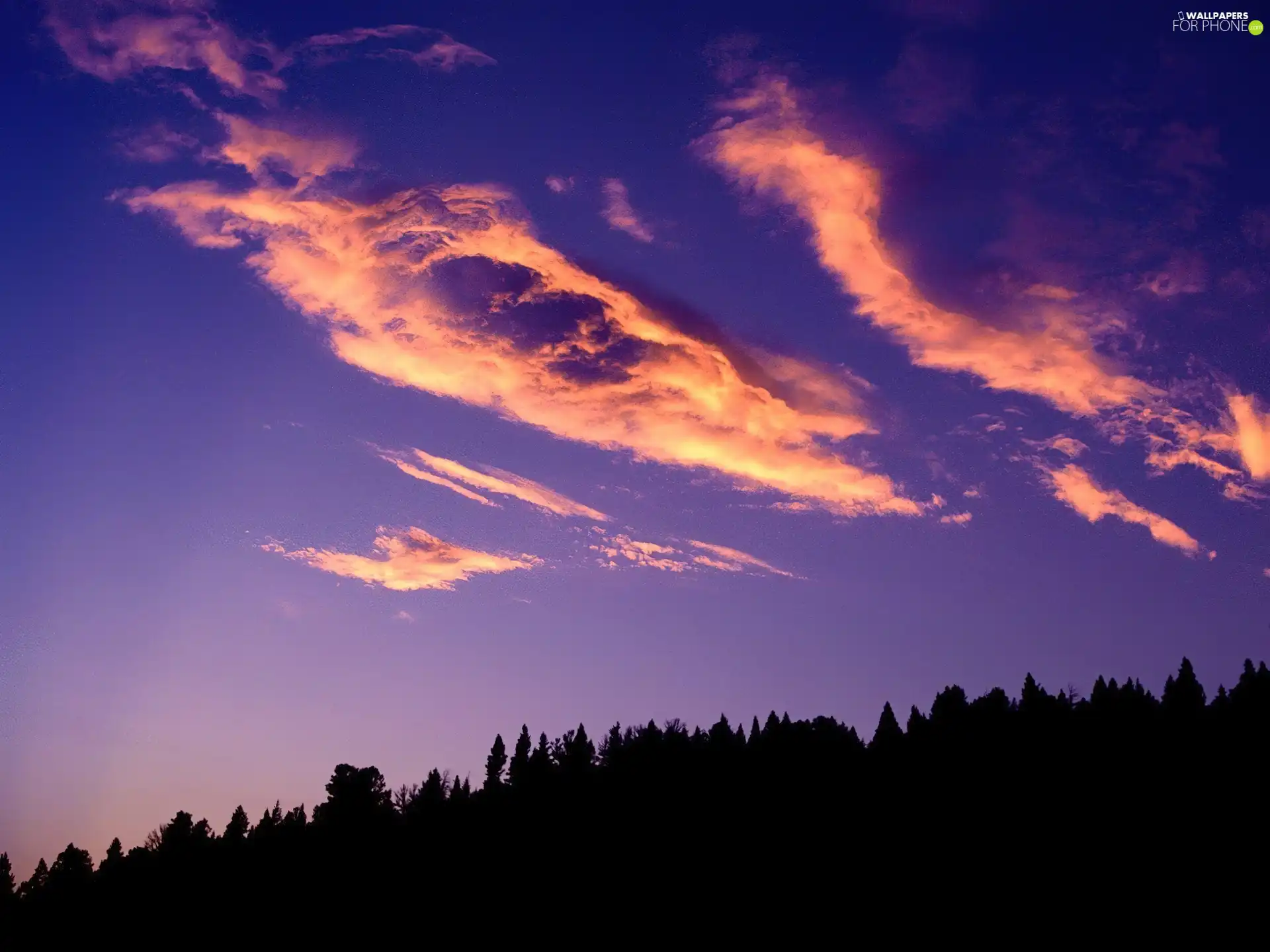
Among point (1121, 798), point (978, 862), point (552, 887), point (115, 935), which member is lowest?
point (115, 935)

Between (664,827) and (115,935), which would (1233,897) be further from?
(115,935)

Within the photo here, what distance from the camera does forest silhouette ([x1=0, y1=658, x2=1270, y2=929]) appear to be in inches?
4094

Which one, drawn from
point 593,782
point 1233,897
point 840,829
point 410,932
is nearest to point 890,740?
Result: point 840,829

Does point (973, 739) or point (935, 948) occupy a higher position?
point (973, 739)

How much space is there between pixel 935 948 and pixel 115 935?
374ft

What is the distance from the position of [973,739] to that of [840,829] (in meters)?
21.6

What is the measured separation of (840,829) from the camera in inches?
4803

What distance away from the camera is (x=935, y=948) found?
9662cm

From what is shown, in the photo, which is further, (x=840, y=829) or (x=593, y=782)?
(x=593, y=782)

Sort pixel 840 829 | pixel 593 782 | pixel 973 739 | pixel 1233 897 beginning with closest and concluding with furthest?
1. pixel 1233 897
2. pixel 840 829
3. pixel 973 739
4. pixel 593 782

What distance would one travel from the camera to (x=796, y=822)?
Result: 126312 mm

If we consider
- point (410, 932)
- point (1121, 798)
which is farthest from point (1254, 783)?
point (410, 932)

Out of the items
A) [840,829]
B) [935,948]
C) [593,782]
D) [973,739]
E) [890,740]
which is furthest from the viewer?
[593,782]

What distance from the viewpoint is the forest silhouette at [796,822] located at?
10400cm
